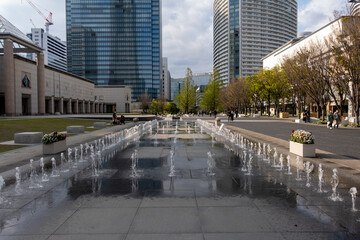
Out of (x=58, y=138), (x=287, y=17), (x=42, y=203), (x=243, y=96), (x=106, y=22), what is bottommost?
(x=42, y=203)

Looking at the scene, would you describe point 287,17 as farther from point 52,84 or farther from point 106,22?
point 52,84

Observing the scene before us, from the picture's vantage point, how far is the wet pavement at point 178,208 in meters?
4.07

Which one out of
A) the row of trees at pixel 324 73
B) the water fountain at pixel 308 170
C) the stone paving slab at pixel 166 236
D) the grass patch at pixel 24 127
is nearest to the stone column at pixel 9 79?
the grass patch at pixel 24 127

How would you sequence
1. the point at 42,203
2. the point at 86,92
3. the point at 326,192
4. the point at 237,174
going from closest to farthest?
1. the point at 42,203
2. the point at 326,192
3. the point at 237,174
4. the point at 86,92

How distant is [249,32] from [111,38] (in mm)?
83743

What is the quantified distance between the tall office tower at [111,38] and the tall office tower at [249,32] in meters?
45.1

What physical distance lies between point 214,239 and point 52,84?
257 feet

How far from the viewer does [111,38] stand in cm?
14238

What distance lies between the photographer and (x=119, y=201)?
17.9ft

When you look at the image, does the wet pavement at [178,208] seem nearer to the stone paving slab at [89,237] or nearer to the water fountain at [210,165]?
the stone paving slab at [89,237]

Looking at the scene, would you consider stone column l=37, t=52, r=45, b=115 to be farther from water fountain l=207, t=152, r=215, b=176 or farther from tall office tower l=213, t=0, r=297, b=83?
tall office tower l=213, t=0, r=297, b=83

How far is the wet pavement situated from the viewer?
407 centimetres

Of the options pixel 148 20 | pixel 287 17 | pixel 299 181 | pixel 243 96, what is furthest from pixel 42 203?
pixel 287 17

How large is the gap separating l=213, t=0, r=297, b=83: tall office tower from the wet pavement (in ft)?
485
